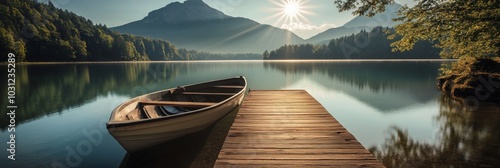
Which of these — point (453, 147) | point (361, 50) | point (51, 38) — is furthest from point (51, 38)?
point (361, 50)

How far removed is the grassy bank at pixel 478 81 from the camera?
58.9 feet

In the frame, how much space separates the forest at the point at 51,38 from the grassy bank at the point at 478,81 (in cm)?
10287

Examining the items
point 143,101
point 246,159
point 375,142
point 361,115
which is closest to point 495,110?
point 361,115

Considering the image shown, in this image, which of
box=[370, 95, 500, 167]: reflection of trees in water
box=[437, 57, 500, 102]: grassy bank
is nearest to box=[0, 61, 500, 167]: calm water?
box=[370, 95, 500, 167]: reflection of trees in water

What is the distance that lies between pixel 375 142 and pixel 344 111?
6.86 metres

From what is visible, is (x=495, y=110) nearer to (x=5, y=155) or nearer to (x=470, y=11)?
(x=470, y=11)

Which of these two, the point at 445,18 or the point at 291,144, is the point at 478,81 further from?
the point at 291,144

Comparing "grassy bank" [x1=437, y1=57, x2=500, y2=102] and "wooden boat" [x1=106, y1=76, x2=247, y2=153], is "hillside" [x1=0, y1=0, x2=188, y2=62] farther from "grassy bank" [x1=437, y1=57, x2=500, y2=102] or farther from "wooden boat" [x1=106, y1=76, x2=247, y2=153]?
"grassy bank" [x1=437, y1=57, x2=500, y2=102]

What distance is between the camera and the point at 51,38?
100 metres

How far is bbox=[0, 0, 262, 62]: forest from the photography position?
90250mm

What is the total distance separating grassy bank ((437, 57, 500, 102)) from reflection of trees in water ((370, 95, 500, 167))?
18.5 ft

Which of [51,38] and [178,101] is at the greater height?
[51,38]

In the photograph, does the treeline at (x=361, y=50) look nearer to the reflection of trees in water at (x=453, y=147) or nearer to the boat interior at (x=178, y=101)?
the reflection of trees in water at (x=453, y=147)

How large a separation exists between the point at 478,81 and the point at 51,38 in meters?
126
